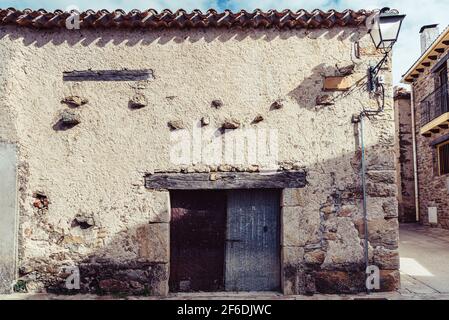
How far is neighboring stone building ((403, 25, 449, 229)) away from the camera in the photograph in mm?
11250

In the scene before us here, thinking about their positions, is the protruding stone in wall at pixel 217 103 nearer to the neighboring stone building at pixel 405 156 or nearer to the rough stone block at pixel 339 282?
the rough stone block at pixel 339 282

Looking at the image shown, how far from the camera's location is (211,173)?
195 inches

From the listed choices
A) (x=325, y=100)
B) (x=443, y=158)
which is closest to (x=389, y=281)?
(x=325, y=100)

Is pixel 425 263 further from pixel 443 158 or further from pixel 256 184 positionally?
A: pixel 443 158

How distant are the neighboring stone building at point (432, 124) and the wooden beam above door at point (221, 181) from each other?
26.7ft

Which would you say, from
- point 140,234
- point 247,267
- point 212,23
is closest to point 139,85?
point 212,23

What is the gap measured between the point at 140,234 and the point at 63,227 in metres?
1.02

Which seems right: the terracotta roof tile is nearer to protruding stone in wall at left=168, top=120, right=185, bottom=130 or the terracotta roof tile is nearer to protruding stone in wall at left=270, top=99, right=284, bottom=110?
protruding stone in wall at left=270, top=99, right=284, bottom=110

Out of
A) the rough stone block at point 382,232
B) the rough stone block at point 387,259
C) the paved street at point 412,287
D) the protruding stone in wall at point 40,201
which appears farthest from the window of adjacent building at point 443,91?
the protruding stone in wall at point 40,201

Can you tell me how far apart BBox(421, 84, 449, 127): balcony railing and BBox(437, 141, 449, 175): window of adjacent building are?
905 mm

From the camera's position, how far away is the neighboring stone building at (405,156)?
45.9ft

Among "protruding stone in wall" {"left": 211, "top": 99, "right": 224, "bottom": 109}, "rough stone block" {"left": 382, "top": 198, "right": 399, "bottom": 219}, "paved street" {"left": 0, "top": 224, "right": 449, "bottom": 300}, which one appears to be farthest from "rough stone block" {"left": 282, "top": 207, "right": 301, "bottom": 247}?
"protruding stone in wall" {"left": 211, "top": 99, "right": 224, "bottom": 109}
